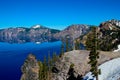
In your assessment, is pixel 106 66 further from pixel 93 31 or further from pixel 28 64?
pixel 28 64

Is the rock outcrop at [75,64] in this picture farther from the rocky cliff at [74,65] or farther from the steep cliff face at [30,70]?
the steep cliff face at [30,70]

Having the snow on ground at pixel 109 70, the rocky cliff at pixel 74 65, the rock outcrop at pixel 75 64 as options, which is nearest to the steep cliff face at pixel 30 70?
the rocky cliff at pixel 74 65

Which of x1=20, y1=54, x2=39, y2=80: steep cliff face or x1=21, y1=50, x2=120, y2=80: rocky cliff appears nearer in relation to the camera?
x1=21, y1=50, x2=120, y2=80: rocky cliff

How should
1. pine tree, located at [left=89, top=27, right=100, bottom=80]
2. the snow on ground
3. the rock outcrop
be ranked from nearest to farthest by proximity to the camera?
pine tree, located at [left=89, top=27, right=100, bottom=80], the snow on ground, the rock outcrop

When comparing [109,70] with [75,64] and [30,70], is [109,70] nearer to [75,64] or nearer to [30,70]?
[75,64]

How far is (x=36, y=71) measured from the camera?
13825cm

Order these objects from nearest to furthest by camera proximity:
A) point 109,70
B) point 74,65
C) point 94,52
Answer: point 94,52 → point 109,70 → point 74,65

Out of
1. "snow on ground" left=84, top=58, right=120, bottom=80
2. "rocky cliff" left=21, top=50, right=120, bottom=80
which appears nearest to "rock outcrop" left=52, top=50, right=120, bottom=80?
"rocky cliff" left=21, top=50, right=120, bottom=80

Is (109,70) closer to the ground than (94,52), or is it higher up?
closer to the ground

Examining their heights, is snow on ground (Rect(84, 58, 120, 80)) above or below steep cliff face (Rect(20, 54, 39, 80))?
above

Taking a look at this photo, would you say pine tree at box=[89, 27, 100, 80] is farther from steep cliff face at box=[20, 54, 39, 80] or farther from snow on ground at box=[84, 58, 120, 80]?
steep cliff face at box=[20, 54, 39, 80]

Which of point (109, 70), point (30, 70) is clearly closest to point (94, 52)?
point (109, 70)

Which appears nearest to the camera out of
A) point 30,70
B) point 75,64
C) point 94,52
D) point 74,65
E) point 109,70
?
point 94,52

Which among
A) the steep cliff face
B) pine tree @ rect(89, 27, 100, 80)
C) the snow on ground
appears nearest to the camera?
pine tree @ rect(89, 27, 100, 80)
